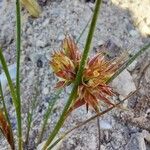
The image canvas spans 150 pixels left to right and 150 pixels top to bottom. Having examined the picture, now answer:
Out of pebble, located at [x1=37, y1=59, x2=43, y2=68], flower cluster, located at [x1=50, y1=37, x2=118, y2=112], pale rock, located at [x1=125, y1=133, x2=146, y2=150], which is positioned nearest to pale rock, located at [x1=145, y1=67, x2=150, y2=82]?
pale rock, located at [x1=125, y1=133, x2=146, y2=150]

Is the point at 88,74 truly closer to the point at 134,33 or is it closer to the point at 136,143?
the point at 136,143

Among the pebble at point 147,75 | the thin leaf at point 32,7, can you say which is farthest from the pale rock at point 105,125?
the thin leaf at point 32,7

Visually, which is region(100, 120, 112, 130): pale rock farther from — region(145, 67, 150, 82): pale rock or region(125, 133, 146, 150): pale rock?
region(145, 67, 150, 82): pale rock

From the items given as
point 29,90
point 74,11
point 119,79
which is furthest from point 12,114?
point 74,11

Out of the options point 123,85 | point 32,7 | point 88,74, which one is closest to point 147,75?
point 123,85

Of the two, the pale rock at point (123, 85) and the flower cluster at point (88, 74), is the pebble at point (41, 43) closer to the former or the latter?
the pale rock at point (123, 85)

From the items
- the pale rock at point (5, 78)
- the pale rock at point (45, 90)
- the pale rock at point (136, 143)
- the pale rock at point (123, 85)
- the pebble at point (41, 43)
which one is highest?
the pebble at point (41, 43)
